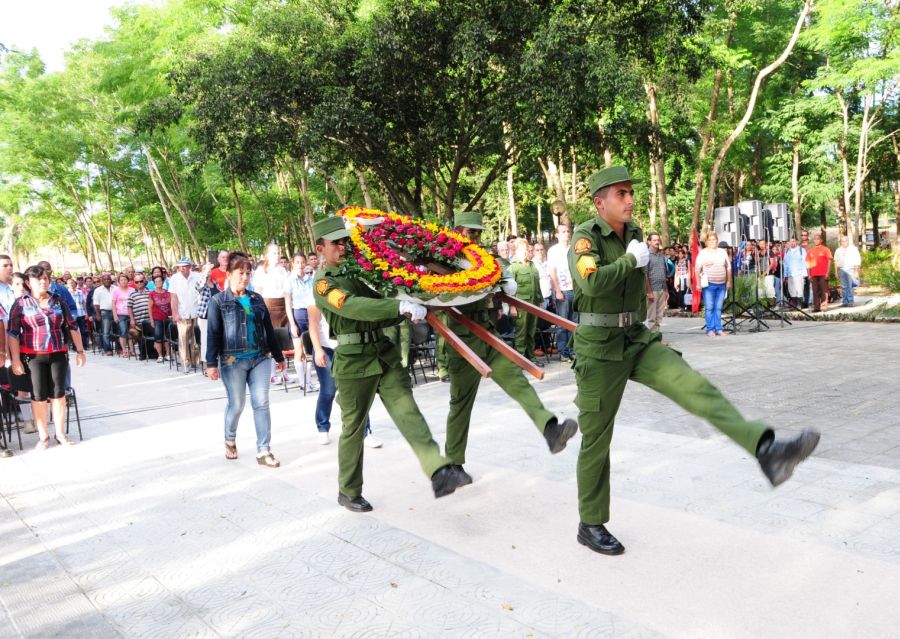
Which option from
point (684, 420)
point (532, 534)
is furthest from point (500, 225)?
point (532, 534)

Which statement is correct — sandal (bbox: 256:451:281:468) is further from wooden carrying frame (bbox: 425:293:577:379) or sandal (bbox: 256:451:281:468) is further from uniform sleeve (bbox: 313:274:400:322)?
wooden carrying frame (bbox: 425:293:577:379)

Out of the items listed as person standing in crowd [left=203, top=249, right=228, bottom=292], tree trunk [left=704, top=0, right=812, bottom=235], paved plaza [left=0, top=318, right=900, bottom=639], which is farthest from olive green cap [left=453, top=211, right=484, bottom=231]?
tree trunk [left=704, top=0, right=812, bottom=235]

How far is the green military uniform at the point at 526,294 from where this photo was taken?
36.8 feet

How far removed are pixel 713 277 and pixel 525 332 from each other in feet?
14.9

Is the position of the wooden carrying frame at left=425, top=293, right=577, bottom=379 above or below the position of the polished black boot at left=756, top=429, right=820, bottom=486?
above

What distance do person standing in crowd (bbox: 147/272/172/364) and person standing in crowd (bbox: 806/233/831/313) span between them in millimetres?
14237

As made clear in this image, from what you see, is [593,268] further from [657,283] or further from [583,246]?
[657,283]

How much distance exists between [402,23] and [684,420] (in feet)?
32.2

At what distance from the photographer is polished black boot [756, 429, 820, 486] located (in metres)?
3.61

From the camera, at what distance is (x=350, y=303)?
16.3ft

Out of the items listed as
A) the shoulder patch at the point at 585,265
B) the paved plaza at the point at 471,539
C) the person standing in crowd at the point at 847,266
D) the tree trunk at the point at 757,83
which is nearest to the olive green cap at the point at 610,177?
the shoulder patch at the point at 585,265

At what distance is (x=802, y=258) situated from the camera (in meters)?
17.5

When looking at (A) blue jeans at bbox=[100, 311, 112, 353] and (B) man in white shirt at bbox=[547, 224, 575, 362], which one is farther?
(A) blue jeans at bbox=[100, 311, 112, 353]

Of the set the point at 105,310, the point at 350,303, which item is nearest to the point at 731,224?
the point at 350,303
